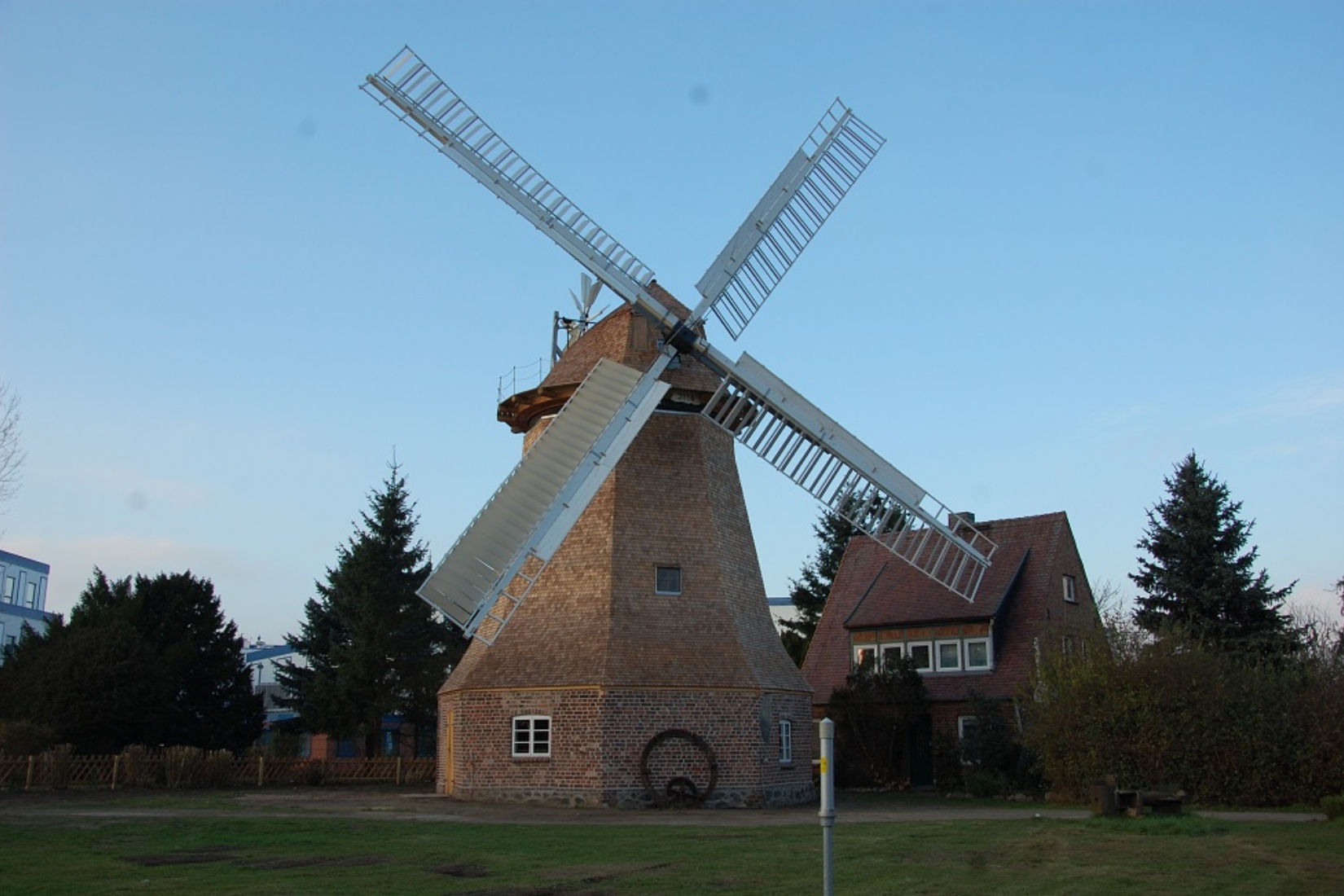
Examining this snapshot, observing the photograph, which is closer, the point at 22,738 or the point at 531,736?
the point at 531,736

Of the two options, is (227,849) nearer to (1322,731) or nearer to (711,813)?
(711,813)

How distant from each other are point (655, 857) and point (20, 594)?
5753cm

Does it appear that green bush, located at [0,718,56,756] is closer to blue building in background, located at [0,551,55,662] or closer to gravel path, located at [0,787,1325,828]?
gravel path, located at [0,787,1325,828]

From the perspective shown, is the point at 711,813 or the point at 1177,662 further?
the point at 1177,662

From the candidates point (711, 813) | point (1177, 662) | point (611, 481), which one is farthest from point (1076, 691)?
point (611, 481)

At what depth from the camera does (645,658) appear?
71.4 feet

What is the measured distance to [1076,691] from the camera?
2278 cm

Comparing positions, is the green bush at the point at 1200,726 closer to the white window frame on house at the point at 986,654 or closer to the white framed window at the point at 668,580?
the white window frame on house at the point at 986,654

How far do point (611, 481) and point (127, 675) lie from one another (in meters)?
15.5

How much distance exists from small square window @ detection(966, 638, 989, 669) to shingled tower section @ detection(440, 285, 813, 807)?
293 inches

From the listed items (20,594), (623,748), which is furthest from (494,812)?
(20,594)

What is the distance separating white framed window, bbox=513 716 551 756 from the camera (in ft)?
71.9

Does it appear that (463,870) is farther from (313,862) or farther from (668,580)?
(668,580)

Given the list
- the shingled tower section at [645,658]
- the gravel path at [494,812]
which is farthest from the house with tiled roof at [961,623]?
Result: the shingled tower section at [645,658]
